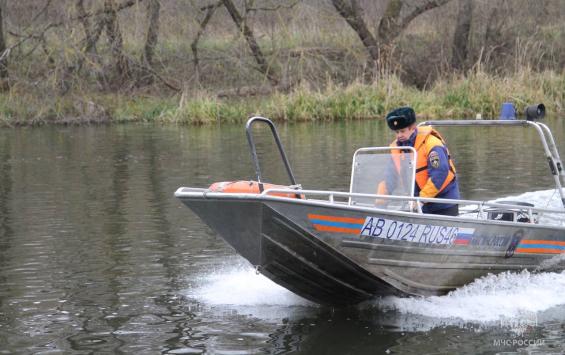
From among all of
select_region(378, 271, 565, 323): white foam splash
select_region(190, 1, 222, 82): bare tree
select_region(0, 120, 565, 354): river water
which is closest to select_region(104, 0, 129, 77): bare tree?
select_region(190, 1, 222, 82): bare tree

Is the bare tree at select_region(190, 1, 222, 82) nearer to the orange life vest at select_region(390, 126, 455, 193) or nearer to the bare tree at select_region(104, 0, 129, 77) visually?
the bare tree at select_region(104, 0, 129, 77)

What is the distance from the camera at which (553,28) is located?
111 ft

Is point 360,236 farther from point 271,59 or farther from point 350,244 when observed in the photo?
point 271,59

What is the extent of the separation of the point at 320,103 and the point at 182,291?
2008cm

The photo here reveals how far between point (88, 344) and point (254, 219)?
5.32 ft

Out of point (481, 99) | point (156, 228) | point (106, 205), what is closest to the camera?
point (156, 228)

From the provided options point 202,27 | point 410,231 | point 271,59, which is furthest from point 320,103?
point 410,231

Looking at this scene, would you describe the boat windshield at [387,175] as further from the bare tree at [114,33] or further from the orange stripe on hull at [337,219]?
the bare tree at [114,33]

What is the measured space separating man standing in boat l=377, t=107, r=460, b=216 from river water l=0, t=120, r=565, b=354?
857 mm

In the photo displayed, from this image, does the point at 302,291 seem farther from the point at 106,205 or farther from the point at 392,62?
the point at 392,62

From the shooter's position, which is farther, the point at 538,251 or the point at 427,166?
the point at 538,251

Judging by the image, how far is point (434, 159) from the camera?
8.88m

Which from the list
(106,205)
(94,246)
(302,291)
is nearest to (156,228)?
(94,246)

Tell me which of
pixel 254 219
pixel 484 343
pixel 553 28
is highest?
pixel 553 28
